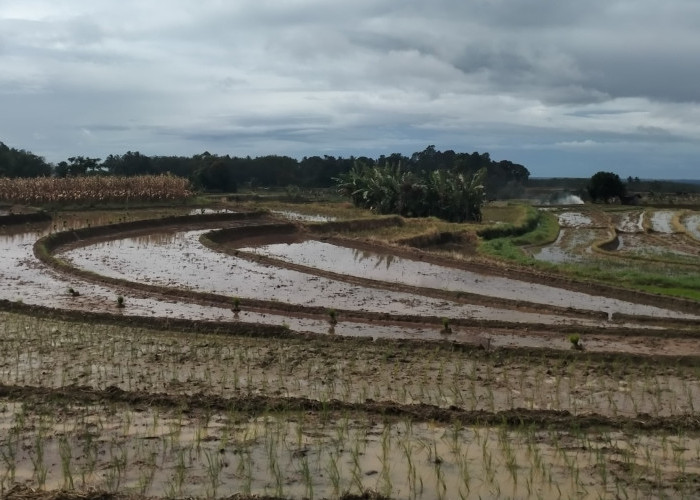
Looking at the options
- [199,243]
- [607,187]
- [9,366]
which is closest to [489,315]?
[9,366]

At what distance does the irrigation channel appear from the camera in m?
4.83

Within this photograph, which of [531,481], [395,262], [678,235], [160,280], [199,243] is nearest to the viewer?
[531,481]

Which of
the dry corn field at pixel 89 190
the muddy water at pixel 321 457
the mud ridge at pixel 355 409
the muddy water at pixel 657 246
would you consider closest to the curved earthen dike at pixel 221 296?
the mud ridge at pixel 355 409

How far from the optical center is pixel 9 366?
25.5ft

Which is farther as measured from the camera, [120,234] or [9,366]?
[120,234]

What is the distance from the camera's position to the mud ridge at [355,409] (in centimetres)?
579

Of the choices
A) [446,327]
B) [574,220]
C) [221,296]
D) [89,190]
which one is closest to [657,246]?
[574,220]

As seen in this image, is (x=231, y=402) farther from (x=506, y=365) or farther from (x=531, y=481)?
(x=506, y=365)

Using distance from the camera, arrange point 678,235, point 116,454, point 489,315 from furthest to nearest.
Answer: point 678,235 → point 489,315 → point 116,454

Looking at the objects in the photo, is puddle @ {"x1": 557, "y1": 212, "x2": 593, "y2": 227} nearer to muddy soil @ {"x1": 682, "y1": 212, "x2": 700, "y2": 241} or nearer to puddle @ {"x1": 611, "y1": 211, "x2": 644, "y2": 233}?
puddle @ {"x1": 611, "y1": 211, "x2": 644, "y2": 233}

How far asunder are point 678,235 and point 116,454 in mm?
23099

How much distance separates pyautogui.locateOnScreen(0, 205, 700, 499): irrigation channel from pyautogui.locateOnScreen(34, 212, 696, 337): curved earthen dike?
6 cm

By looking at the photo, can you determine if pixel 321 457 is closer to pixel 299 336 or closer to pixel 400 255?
pixel 299 336

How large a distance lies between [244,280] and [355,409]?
27.8 feet
